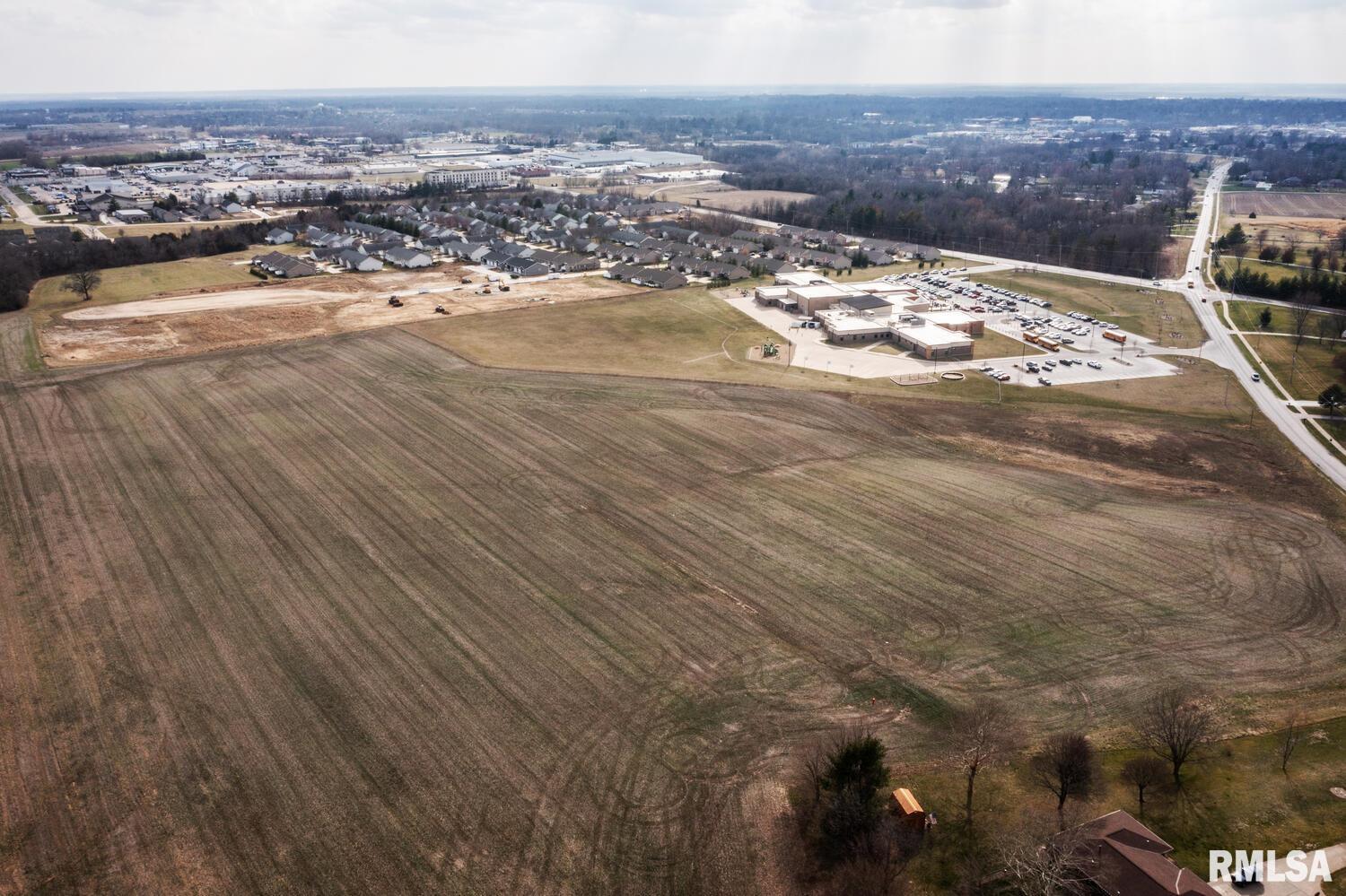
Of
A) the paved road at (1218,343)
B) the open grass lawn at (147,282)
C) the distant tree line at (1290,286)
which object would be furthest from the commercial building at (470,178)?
the distant tree line at (1290,286)

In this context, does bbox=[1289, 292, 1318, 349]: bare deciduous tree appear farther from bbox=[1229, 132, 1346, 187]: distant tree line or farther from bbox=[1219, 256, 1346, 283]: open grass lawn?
bbox=[1229, 132, 1346, 187]: distant tree line

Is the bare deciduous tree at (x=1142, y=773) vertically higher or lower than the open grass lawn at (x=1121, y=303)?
lower

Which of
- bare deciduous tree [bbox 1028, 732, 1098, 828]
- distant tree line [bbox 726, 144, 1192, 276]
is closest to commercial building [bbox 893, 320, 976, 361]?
bare deciduous tree [bbox 1028, 732, 1098, 828]

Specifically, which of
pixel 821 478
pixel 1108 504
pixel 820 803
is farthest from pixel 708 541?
pixel 1108 504

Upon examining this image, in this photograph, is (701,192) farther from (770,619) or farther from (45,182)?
(770,619)

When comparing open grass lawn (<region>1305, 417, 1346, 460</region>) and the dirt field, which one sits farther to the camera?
the dirt field

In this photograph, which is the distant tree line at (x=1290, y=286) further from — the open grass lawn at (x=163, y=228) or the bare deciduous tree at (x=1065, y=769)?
the open grass lawn at (x=163, y=228)

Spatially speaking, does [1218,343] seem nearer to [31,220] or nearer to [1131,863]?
[1131,863]
